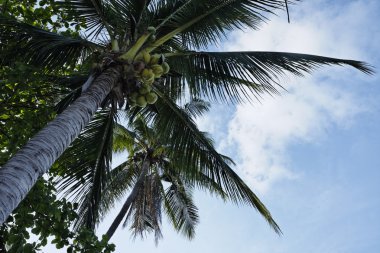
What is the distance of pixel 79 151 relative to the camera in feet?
20.8

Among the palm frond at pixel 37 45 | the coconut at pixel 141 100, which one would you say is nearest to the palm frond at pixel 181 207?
the palm frond at pixel 37 45

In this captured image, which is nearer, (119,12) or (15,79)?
(15,79)

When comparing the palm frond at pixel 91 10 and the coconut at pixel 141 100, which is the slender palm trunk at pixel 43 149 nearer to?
the coconut at pixel 141 100

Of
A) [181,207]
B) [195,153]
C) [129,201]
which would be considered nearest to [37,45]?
[195,153]

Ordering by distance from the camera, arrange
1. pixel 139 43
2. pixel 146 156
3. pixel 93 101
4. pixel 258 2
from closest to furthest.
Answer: pixel 93 101 → pixel 139 43 → pixel 258 2 → pixel 146 156

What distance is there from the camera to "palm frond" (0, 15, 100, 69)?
215 inches

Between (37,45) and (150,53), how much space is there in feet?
4.85

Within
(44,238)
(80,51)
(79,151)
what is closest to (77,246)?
(44,238)

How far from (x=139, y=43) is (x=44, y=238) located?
2.48 m

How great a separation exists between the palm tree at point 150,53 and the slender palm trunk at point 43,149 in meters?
0.02

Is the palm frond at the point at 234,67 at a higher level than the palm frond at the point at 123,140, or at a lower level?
lower

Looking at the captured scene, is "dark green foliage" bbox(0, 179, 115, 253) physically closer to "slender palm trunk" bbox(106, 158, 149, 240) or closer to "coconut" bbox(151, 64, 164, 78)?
"coconut" bbox(151, 64, 164, 78)

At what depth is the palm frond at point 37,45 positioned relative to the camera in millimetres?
5465

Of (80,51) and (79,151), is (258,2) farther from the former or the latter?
(79,151)
